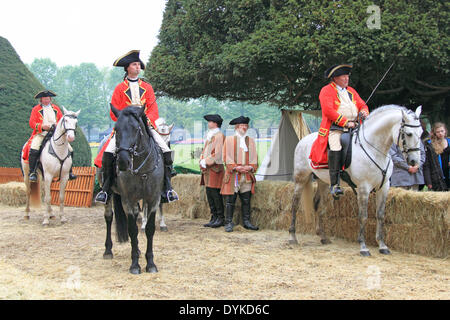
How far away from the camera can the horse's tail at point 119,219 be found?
21.2 ft

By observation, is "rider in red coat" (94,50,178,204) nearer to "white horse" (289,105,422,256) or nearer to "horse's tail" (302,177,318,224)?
"white horse" (289,105,422,256)

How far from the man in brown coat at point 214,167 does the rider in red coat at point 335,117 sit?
2.74 m

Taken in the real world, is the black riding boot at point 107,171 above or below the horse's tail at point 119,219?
above

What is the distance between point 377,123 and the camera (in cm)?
679

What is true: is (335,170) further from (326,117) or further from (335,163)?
(326,117)

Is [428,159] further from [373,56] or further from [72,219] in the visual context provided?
[72,219]

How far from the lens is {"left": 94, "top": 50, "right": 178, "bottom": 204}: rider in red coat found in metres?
6.09

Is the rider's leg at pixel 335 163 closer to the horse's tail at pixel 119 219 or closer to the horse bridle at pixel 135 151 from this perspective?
the horse bridle at pixel 135 151

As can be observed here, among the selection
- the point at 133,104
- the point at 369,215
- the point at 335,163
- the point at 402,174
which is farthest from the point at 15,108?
the point at 402,174

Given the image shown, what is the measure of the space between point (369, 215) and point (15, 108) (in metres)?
13.8

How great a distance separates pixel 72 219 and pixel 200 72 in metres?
4.58

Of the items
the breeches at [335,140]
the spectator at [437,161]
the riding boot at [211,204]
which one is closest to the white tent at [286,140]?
the riding boot at [211,204]

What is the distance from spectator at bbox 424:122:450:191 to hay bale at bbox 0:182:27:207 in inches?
436

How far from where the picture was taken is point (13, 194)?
1408cm
